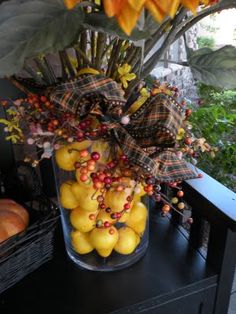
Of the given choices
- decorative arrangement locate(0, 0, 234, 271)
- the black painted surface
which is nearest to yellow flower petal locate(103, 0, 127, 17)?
decorative arrangement locate(0, 0, 234, 271)

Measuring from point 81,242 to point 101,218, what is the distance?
0.28 ft

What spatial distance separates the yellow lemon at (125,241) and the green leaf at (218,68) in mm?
302

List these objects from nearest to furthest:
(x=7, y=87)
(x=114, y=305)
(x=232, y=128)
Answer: (x=114, y=305) < (x=7, y=87) < (x=232, y=128)

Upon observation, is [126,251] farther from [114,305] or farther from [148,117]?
[148,117]

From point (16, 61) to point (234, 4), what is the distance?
32 cm

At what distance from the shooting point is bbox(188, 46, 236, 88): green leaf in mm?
482

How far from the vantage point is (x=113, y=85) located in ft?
1.42

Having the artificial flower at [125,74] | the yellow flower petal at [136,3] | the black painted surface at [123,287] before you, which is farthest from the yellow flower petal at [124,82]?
the black painted surface at [123,287]

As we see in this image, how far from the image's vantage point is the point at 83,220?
22.2 inches

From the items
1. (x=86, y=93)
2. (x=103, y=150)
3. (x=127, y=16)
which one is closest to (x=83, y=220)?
(x=103, y=150)

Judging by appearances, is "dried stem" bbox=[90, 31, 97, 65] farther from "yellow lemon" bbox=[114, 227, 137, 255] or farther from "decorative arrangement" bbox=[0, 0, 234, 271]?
"yellow lemon" bbox=[114, 227, 137, 255]

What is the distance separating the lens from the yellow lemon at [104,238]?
1.85 ft

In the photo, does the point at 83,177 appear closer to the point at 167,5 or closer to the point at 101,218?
the point at 101,218

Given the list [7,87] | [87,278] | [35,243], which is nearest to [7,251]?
[35,243]
